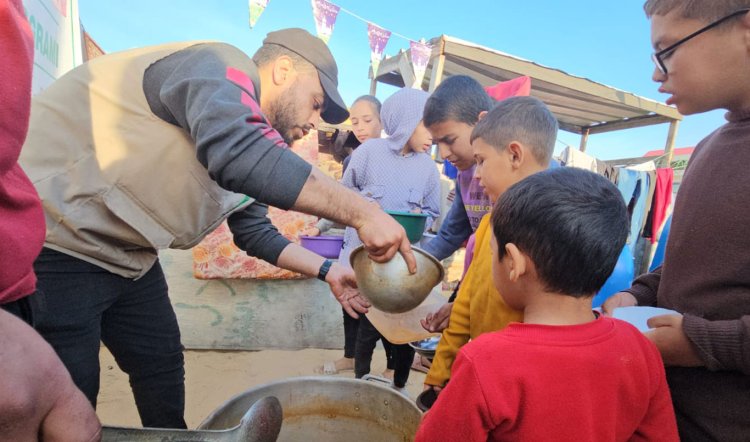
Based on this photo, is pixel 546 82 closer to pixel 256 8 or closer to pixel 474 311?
pixel 256 8

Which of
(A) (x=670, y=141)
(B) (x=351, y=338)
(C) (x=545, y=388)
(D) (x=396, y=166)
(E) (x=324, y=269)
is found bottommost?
(B) (x=351, y=338)

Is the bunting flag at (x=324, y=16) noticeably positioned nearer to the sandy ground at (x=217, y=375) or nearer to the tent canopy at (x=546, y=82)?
the tent canopy at (x=546, y=82)

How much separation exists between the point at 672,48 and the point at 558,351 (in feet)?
2.69

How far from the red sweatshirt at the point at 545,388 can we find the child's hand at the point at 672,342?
7 cm

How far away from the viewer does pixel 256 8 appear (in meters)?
4.95

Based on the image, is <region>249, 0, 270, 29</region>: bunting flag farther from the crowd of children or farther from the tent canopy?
the crowd of children

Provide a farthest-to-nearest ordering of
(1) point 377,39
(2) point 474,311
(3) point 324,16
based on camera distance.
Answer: (1) point 377,39, (3) point 324,16, (2) point 474,311

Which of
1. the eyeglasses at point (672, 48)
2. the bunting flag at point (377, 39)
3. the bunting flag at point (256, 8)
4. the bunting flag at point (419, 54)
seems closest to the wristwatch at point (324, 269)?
the eyeglasses at point (672, 48)

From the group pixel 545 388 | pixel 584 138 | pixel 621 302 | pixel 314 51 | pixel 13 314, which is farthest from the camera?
pixel 584 138

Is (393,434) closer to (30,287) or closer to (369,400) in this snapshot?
(369,400)

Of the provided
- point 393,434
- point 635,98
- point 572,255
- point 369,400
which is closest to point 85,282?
point 369,400

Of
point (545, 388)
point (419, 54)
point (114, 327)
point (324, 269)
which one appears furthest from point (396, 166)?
point (419, 54)

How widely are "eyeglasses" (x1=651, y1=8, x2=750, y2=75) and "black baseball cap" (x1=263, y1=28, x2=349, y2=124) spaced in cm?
110

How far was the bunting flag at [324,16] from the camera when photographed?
5184 millimetres
